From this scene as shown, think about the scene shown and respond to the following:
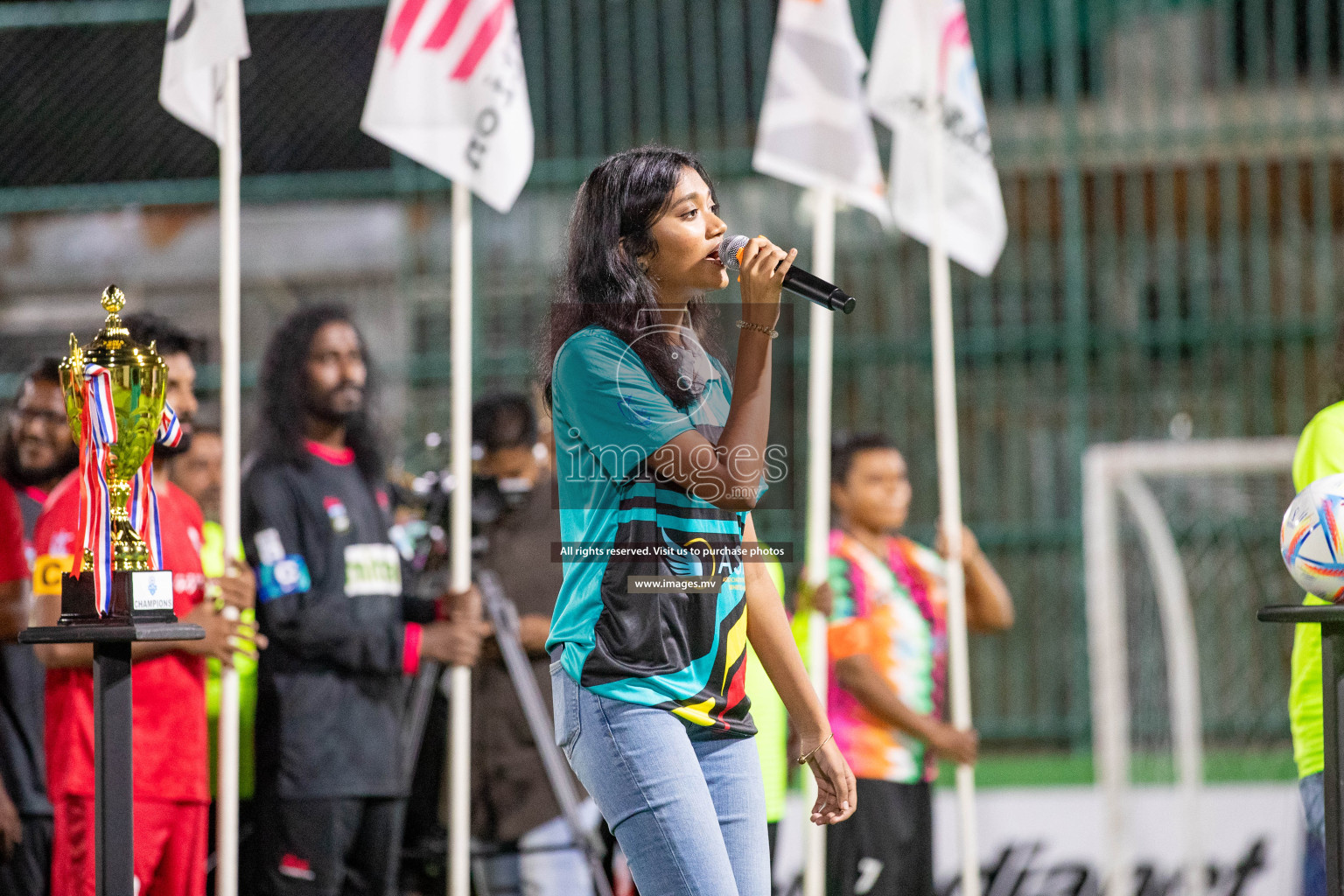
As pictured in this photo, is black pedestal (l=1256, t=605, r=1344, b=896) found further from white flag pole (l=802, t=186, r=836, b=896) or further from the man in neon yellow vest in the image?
white flag pole (l=802, t=186, r=836, b=896)

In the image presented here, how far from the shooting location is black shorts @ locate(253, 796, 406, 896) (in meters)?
4.10

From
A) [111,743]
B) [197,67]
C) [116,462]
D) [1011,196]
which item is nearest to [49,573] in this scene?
[116,462]

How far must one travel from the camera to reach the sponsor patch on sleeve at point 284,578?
4.25 meters

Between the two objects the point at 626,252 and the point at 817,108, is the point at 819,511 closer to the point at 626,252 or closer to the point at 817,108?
the point at 817,108

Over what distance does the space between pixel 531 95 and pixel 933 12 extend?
208 centimetres

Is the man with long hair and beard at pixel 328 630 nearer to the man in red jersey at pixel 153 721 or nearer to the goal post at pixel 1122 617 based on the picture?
the man in red jersey at pixel 153 721

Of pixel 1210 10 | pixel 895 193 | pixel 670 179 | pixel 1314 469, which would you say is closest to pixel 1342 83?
pixel 1210 10

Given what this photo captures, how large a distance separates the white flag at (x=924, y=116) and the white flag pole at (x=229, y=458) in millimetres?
2213

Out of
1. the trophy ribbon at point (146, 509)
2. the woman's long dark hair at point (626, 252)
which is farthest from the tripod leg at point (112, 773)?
the woman's long dark hair at point (626, 252)

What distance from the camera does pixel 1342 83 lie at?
22.1 feet

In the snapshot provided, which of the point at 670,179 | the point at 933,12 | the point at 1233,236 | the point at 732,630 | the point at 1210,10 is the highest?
the point at 1210,10

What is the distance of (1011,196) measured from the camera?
691 centimetres

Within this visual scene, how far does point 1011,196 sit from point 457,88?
303cm

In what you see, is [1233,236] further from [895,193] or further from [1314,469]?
[1314,469]
